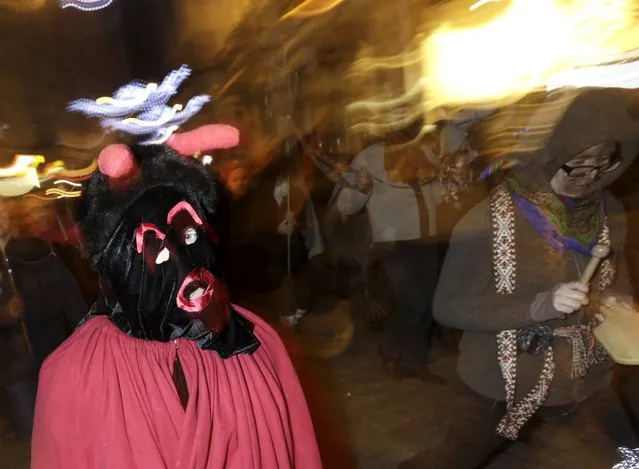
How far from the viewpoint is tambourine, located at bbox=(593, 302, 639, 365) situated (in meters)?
1.50

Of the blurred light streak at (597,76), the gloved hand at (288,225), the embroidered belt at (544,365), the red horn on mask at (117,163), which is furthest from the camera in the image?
the gloved hand at (288,225)

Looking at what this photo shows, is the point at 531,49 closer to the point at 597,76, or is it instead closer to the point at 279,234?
the point at 597,76

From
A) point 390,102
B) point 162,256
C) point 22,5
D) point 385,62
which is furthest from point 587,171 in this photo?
point 22,5

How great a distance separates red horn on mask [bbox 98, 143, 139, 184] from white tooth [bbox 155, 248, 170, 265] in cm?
18

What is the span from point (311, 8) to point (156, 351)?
12.4 ft

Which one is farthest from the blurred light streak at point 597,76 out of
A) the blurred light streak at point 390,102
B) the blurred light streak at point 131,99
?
the blurred light streak at point 131,99

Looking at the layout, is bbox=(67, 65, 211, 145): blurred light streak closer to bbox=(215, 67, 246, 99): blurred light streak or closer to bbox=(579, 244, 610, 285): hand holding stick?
bbox=(215, 67, 246, 99): blurred light streak

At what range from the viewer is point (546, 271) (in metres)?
1.55

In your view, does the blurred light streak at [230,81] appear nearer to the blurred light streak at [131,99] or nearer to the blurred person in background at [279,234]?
the blurred light streak at [131,99]

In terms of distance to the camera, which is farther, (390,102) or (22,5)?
(22,5)

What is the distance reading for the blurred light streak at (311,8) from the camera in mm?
4191

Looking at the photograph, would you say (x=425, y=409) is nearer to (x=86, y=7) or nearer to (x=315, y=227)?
(x=315, y=227)

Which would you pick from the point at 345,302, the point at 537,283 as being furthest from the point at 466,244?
the point at 345,302

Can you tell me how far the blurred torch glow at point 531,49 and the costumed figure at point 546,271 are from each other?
1.08m
